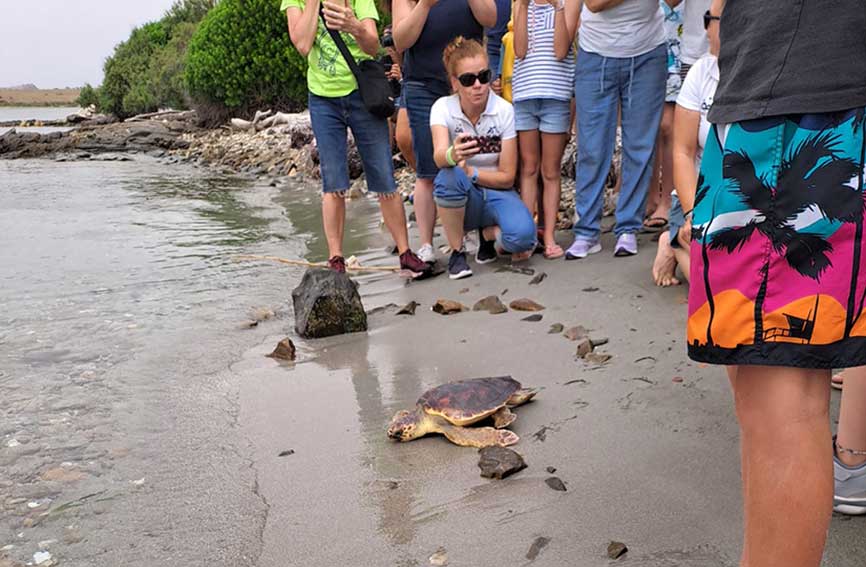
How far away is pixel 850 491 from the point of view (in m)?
1.96

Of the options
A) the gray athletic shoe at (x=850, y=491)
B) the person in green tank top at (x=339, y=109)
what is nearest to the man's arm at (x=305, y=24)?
the person in green tank top at (x=339, y=109)

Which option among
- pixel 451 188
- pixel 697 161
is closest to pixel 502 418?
pixel 697 161

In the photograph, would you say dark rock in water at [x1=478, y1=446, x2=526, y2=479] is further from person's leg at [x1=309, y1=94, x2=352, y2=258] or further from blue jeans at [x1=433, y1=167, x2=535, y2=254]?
person's leg at [x1=309, y1=94, x2=352, y2=258]

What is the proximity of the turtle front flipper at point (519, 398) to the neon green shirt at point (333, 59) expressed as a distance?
2.69m

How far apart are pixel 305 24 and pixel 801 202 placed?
3915mm

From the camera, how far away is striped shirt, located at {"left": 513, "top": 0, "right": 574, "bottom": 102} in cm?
493

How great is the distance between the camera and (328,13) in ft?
15.3

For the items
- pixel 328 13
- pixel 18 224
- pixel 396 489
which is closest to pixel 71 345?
pixel 328 13

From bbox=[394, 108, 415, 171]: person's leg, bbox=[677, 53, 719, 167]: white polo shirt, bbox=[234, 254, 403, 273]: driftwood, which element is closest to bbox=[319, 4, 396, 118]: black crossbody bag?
bbox=[394, 108, 415, 171]: person's leg

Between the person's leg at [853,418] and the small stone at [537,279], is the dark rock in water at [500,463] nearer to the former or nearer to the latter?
the person's leg at [853,418]

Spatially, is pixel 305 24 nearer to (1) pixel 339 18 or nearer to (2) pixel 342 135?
(1) pixel 339 18

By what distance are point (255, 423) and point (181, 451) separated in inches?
11.8

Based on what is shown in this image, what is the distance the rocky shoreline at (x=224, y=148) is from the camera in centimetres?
1012

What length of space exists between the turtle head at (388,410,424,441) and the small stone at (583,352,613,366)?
0.83 meters
